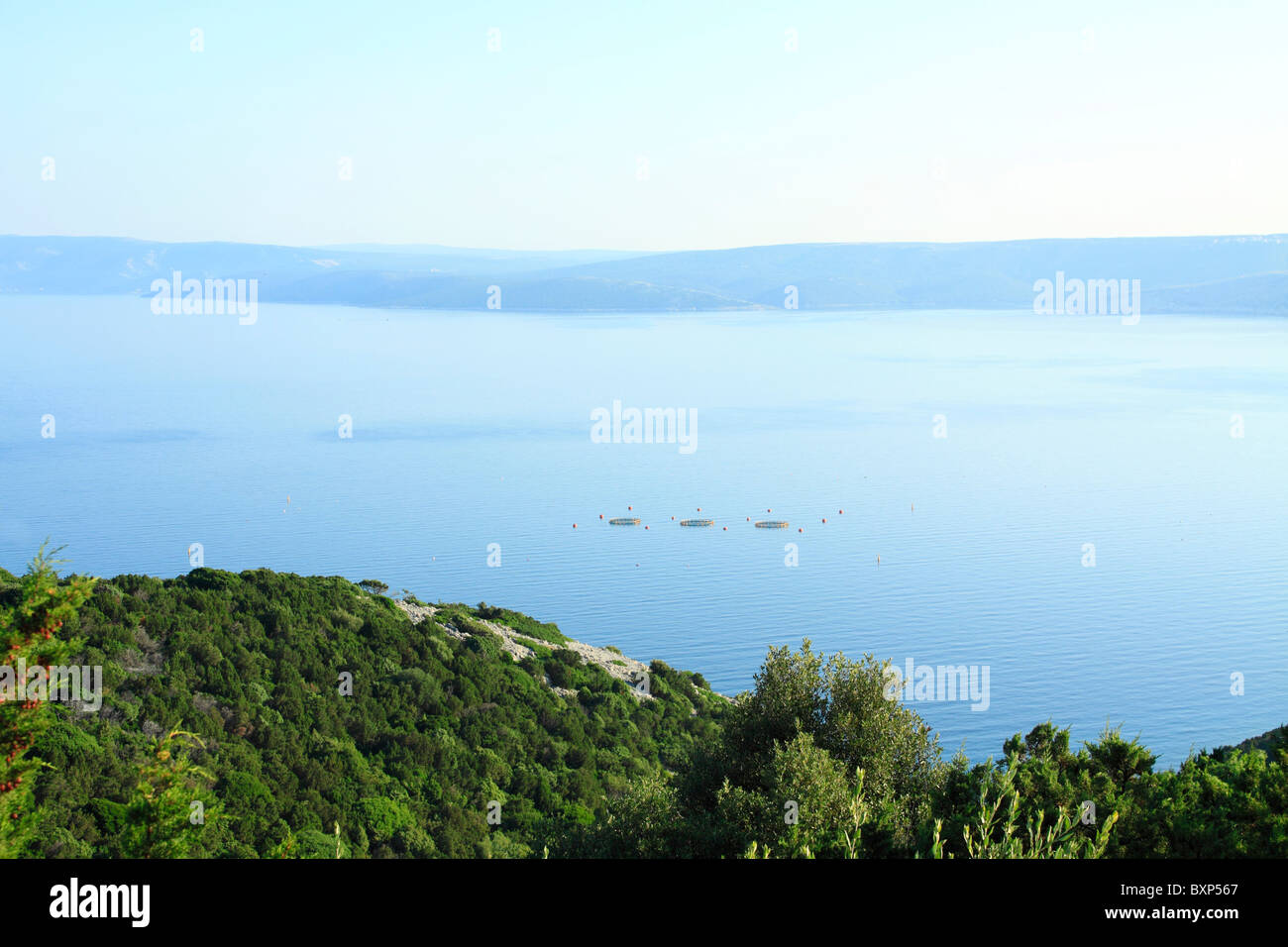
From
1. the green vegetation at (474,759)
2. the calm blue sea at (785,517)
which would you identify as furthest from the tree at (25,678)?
the calm blue sea at (785,517)

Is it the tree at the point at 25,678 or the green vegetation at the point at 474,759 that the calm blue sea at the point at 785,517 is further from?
the tree at the point at 25,678

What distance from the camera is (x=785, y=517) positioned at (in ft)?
285

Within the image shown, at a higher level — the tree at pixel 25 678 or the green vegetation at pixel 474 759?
the tree at pixel 25 678

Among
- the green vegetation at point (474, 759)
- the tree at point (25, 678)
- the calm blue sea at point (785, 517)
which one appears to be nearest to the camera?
the tree at point (25, 678)

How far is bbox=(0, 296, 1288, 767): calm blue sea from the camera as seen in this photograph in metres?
57.4

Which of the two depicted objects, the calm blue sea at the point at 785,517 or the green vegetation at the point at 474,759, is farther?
the calm blue sea at the point at 785,517

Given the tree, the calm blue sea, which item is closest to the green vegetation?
the tree

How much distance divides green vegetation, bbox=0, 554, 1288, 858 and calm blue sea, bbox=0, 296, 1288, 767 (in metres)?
13.8

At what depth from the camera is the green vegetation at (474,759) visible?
14.5 m

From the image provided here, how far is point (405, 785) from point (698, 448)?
287 feet

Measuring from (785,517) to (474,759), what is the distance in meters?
58.2

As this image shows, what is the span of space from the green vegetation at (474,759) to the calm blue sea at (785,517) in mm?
13829
